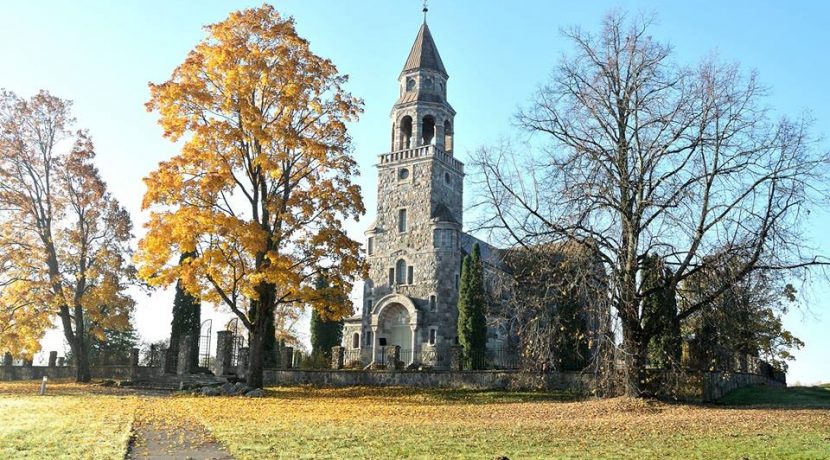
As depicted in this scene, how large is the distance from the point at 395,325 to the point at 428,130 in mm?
12336

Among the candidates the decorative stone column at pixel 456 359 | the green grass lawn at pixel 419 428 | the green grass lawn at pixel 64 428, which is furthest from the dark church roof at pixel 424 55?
the green grass lawn at pixel 64 428

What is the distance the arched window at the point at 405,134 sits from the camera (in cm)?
4600

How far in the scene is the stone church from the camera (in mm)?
42750

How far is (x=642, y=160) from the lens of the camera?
19125 millimetres

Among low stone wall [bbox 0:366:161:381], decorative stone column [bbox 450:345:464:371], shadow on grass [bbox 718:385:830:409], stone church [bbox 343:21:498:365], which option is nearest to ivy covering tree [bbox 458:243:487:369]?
stone church [bbox 343:21:498:365]

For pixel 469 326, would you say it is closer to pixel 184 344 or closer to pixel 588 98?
pixel 184 344

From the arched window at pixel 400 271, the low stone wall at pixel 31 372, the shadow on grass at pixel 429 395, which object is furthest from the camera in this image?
the arched window at pixel 400 271

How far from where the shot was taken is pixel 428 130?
46375 millimetres

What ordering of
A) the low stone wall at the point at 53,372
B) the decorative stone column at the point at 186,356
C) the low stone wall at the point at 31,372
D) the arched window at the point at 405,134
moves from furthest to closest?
the arched window at the point at 405,134
the low stone wall at the point at 31,372
the low stone wall at the point at 53,372
the decorative stone column at the point at 186,356

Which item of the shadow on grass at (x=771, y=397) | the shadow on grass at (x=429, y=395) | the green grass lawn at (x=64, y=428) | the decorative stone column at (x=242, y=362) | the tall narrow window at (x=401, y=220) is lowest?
the green grass lawn at (x=64, y=428)

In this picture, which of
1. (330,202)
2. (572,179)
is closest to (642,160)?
(572,179)

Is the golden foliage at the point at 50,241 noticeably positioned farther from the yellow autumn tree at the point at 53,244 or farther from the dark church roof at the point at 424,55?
the dark church roof at the point at 424,55

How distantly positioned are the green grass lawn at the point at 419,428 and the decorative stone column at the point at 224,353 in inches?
332

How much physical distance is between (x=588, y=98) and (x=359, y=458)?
525 inches
